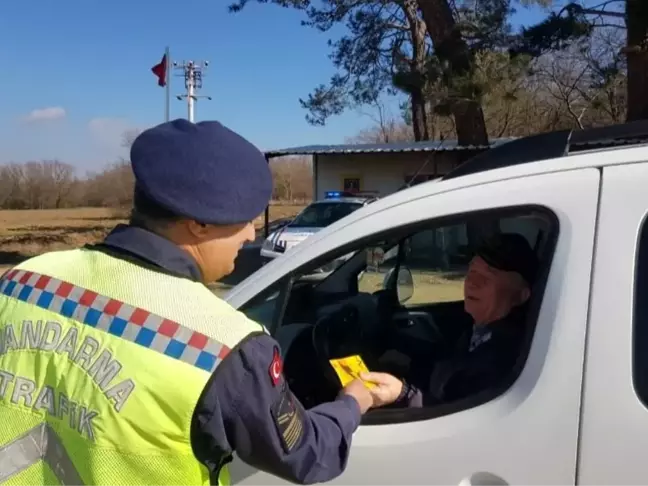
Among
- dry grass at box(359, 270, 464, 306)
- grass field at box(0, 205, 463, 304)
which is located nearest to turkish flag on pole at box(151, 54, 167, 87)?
grass field at box(0, 205, 463, 304)

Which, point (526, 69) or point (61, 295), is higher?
point (526, 69)

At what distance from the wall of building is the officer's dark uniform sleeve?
22.4 m

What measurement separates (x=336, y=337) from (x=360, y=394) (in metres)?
0.86

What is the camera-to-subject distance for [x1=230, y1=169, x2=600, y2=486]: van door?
1.65m

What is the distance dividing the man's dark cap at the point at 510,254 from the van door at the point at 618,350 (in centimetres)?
50

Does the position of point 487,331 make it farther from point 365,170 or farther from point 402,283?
point 365,170

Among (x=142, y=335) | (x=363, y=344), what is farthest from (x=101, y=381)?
(x=363, y=344)

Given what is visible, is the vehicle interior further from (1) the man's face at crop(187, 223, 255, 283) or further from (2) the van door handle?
(1) the man's face at crop(187, 223, 255, 283)

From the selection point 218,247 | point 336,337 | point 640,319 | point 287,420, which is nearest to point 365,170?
point 336,337

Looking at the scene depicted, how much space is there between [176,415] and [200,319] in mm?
156

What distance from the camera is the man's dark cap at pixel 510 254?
7.35ft

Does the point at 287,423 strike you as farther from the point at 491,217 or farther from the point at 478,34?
the point at 478,34

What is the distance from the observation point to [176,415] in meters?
1.17

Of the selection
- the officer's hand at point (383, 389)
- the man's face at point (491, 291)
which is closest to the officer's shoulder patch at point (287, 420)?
the officer's hand at point (383, 389)
